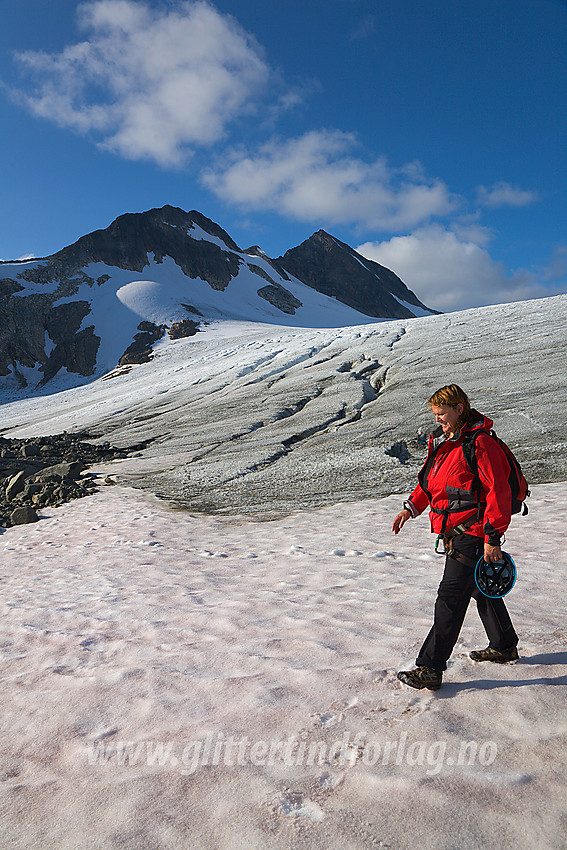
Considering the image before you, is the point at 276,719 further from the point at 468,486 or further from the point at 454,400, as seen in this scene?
the point at 454,400

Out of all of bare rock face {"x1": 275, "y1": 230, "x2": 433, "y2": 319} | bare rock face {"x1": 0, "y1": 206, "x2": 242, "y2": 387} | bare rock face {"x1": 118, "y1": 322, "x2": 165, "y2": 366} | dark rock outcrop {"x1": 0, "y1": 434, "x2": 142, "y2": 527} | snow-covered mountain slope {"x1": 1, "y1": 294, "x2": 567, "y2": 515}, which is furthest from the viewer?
bare rock face {"x1": 275, "y1": 230, "x2": 433, "y2": 319}

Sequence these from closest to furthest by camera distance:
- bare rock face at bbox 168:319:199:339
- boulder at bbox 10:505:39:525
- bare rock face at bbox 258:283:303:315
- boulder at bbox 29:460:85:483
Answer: boulder at bbox 10:505:39:525, boulder at bbox 29:460:85:483, bare rock face at bbox 168:319:199:339, bare rock face at bbox 258:283:303:315

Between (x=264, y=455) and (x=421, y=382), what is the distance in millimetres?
9734

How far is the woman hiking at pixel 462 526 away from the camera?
3395mm

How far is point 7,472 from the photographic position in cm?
1727

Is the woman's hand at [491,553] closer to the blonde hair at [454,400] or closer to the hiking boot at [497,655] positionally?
the hiking boot at [497,655]

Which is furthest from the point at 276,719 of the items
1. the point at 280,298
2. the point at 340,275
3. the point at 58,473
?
the point at 340,275

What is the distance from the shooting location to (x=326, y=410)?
21125mm

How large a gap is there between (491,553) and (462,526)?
0.87 feet

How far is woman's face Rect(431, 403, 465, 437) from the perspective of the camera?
371 cm

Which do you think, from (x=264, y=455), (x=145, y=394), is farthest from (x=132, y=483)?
(x=145, y=394)

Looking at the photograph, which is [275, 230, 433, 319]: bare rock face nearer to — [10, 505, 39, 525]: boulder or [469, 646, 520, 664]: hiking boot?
[10, 505, 39, 525]: boulder

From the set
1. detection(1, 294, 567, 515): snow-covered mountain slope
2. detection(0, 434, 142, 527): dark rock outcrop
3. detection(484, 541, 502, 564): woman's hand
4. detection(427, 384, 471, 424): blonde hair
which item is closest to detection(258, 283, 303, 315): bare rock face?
detection(1, 294, 567, 515): snow-covered mountain slope

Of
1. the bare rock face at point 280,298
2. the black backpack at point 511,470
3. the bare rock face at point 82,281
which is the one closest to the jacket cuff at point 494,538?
the black backpack at point 511,470
